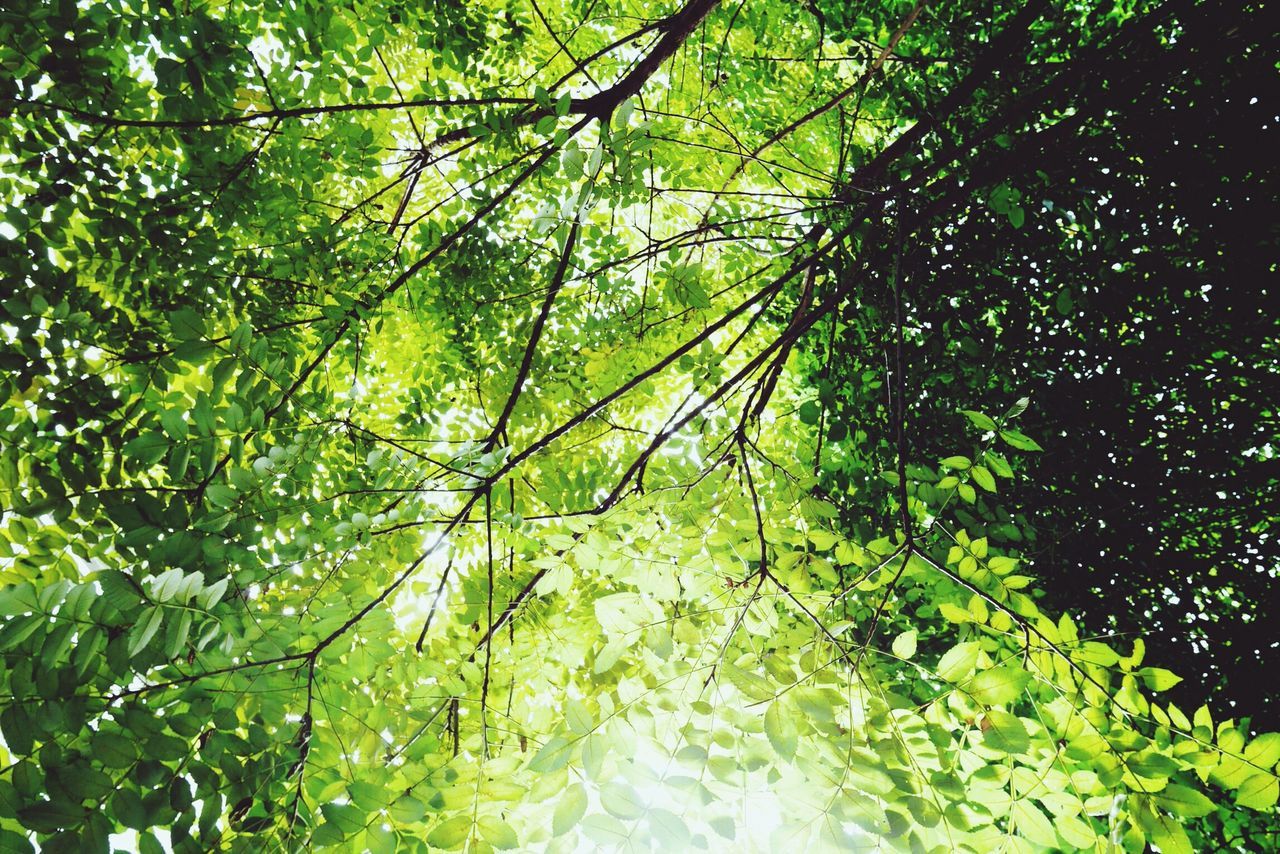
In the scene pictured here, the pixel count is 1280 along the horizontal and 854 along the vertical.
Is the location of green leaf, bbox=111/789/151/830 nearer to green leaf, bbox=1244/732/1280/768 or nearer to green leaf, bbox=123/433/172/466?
green leaf, bbox=123/433/172/466

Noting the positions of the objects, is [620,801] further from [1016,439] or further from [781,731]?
[1016,439]

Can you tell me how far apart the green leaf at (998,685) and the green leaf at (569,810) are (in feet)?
2.70

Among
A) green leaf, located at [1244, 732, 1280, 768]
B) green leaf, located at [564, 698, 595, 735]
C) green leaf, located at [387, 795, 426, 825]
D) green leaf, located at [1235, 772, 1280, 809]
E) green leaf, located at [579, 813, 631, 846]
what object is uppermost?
green leaf, located at [564, 698, 595, 735]

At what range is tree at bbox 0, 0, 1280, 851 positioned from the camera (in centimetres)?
108

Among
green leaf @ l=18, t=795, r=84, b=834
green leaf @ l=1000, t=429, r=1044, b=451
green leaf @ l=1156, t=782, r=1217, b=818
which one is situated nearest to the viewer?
green leaf @ l=18, t=795, r=84, b=834

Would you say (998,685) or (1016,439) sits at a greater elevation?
(1016,439)

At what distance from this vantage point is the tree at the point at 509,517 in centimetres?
108

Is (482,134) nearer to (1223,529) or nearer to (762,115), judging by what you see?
(762,115)

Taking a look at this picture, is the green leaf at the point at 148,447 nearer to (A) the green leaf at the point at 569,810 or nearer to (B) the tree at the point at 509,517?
(B) the tree at the point at 509,517

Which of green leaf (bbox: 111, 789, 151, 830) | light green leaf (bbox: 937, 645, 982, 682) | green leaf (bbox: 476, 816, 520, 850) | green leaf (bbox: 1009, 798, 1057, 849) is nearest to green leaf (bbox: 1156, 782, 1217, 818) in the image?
green leaf (bbox: 1009, 798, 1057, 849)

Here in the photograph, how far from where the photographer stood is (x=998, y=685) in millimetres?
1197

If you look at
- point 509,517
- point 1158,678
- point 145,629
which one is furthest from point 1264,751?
point 145,629

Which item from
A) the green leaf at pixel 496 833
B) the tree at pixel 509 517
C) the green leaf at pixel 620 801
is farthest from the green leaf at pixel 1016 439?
the green leaf at pixel 496 833

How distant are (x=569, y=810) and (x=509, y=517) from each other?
89 centimetres
